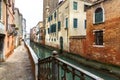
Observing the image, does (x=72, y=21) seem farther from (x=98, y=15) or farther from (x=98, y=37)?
(x=98, y=37)

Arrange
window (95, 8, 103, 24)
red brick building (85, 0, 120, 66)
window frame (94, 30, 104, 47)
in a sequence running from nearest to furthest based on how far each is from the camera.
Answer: red brick building (85, 0, 120, 66)
window frame (94, 30, 104, 47)
window (95, 8, 103, 24)

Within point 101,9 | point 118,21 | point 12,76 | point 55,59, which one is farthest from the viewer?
point 101,9

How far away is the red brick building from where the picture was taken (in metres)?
13.7

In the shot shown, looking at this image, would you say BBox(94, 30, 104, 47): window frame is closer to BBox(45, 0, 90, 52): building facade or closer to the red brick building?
the red brick building

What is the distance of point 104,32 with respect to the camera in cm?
1534

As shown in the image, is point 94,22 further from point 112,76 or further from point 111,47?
point 112,76

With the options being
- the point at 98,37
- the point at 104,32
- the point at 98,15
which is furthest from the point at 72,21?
the point at 104,32

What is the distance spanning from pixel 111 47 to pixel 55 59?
36.8 feet

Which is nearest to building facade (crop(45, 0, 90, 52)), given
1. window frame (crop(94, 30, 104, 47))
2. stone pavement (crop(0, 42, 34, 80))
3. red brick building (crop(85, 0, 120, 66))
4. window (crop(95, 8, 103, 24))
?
red brick building (crop(85, 0, 120, 66))

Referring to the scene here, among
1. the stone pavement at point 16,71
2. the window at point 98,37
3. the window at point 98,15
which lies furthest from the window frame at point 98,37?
the stone pavement at point 16,71

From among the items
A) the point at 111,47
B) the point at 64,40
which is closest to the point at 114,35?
the point at 111,47

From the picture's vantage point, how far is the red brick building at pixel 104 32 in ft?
45.0

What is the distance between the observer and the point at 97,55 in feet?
53.1

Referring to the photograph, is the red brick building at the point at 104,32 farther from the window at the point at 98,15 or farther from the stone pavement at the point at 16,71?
the stone pavement at the point at 16,71
